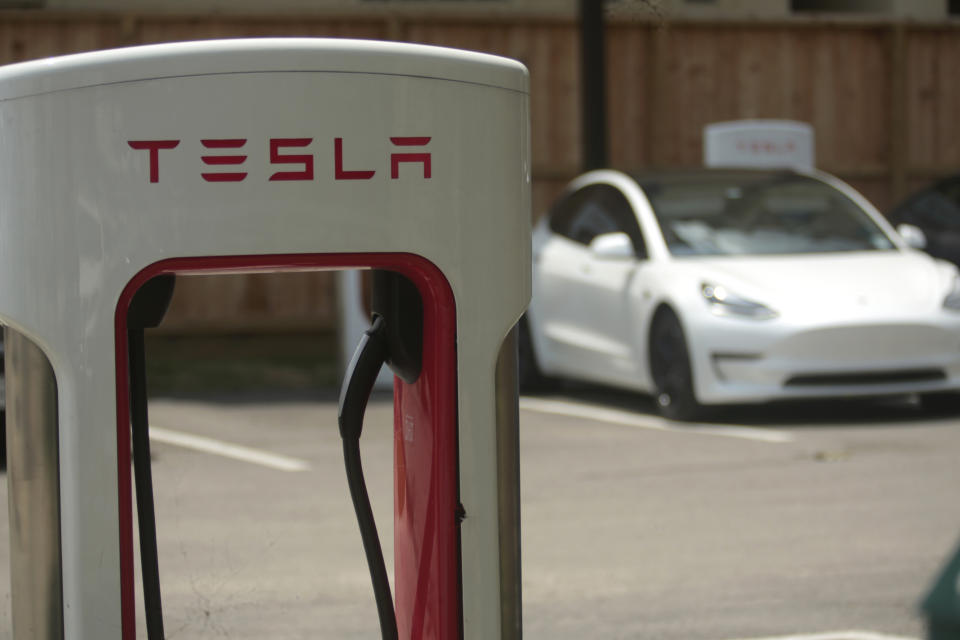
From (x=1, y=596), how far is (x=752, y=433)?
4.30m

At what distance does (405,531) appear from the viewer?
2451 mm

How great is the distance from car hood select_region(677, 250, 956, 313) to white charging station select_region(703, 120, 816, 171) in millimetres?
2906

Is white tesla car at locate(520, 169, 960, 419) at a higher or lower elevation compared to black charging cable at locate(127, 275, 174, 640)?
lower

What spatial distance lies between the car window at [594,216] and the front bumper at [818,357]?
3.33ft

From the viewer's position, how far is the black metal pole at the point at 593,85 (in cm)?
1084

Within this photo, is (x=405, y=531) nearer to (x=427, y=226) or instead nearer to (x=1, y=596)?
(x=427, y=226)

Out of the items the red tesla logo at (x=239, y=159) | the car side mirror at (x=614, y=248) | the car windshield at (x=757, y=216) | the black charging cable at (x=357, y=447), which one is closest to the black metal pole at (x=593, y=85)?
the car windshield at (x=757, y=216)

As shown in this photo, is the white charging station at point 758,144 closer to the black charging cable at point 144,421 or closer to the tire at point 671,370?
the tire at point 671,370

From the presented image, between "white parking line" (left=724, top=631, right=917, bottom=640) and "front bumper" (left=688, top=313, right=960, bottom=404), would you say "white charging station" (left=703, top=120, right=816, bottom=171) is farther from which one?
"white parking line" (left=724, top=631, right=917, bottom=640)

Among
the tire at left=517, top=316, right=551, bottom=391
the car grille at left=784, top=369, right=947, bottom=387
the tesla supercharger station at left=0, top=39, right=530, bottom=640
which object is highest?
the tesla supercharger station at left=0, top=39, right=530, bottom=640

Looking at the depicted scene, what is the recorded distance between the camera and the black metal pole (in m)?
10.8

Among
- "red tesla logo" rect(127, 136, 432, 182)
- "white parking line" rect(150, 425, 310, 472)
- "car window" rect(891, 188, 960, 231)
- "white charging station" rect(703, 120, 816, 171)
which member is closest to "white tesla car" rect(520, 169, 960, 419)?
"car window" rect(891, 188, 960, 231)

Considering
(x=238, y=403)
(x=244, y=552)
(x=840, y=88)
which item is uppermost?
(x=840, y=88)

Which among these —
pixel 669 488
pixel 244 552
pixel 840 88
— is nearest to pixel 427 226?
pixel 244 552
